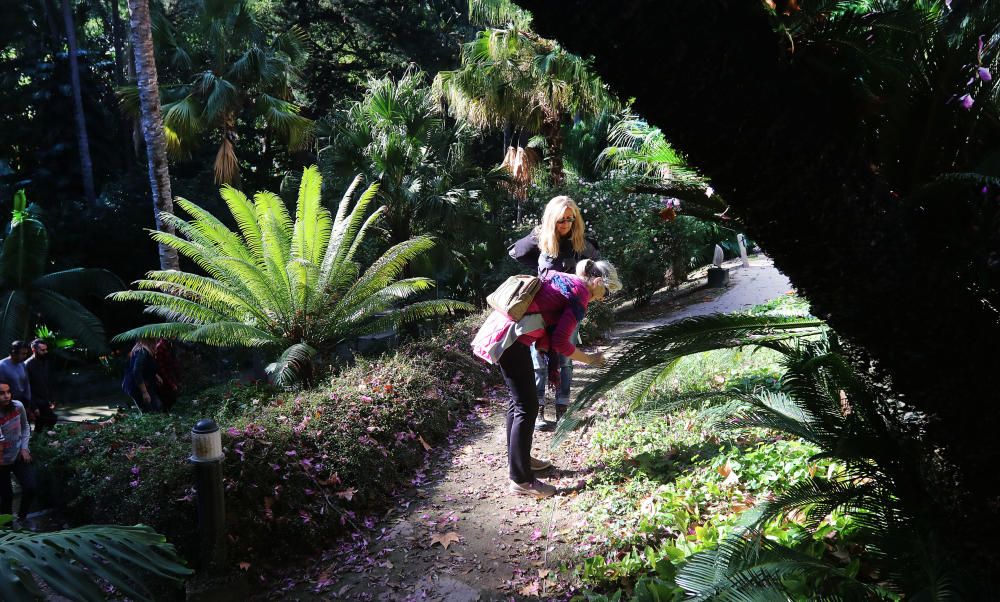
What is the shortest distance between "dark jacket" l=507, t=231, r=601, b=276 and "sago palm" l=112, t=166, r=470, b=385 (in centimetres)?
299

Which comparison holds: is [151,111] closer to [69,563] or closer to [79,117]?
[69,563]

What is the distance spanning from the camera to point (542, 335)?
4645 millimetres

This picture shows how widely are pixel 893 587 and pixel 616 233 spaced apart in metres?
10.1

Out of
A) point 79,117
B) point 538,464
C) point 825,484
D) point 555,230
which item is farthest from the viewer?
point 79,117

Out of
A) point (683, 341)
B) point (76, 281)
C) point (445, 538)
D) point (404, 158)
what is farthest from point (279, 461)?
point (76, 281)

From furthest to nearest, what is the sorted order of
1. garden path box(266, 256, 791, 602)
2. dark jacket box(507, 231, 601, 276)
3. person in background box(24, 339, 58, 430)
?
1. person in background box(24, 339, 58, 430)
2. dark jacket box(507, 231, 601, 276)
3. garden path box(266, 256, 791, 602)

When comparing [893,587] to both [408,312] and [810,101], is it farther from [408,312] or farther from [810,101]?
[408,312]

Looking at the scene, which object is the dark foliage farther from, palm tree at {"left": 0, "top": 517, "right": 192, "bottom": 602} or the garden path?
the garden path

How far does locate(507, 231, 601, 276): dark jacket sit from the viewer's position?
18.8ft

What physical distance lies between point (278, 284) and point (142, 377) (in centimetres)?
179

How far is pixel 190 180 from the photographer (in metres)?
18.7

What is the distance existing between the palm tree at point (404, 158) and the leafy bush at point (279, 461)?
5906 mm

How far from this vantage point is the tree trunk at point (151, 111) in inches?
392

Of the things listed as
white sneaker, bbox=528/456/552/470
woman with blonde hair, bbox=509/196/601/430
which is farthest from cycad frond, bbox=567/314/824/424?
white sneaker, bbox=528/456/552/470
